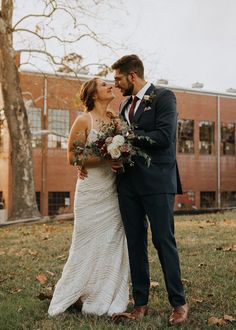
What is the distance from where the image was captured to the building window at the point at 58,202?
3012 cm

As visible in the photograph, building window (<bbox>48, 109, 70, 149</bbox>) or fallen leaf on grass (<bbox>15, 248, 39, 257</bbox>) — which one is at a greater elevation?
building window (<bbox>48, 109, 70, 149</bbox>)

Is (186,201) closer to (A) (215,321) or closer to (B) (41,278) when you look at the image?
(B) (41,278)

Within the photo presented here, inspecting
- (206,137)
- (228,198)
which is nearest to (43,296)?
(206,137)

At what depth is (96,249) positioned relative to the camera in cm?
533

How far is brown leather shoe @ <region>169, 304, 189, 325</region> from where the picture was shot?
183 inches

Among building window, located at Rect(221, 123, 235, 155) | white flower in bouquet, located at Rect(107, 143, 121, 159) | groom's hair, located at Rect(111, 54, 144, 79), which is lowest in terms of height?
white flower in bouquet, located at Rect(107, 143, 121, 159)

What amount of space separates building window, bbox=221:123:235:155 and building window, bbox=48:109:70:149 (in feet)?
38.7

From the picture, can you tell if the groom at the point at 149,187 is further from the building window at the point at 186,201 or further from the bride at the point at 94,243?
the building window at the point at 186,201

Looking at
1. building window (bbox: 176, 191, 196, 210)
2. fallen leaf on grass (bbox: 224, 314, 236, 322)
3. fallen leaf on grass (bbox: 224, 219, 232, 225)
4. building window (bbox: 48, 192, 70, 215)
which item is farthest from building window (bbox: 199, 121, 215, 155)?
fallen leaf on grass (bbox: 224, 314, 236, 322)

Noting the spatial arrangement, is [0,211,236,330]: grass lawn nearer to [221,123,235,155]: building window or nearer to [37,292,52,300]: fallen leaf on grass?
[37,292,52,300]: fallen leaf on grass

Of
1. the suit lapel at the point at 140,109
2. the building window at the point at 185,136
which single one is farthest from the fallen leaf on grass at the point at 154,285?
the building window at the point at 185,136

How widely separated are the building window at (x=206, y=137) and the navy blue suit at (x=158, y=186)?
102 ft

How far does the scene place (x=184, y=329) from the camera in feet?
14.6

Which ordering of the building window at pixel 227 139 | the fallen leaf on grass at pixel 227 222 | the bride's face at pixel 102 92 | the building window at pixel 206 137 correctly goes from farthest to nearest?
the building window at pixel 227 139 < the building window at pixel 206 137 < the fallen leaf on grass at pixel 227 222 < the bride's face at pixel 102 92
